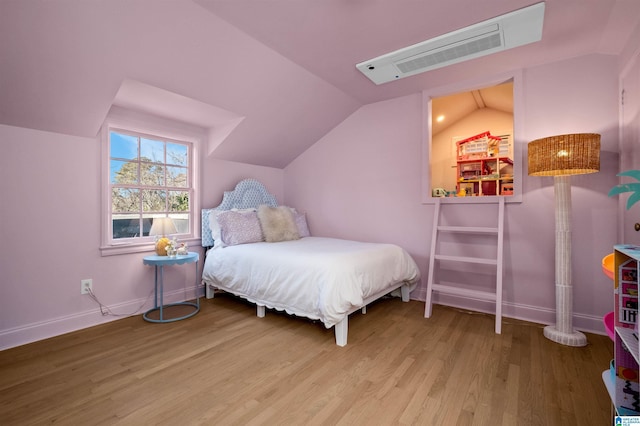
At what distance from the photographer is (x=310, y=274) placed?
2.20 meters

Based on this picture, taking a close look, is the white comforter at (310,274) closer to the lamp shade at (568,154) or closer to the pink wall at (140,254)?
the pink wall at (140,254)

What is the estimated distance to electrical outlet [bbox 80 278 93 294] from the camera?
2.44 meters

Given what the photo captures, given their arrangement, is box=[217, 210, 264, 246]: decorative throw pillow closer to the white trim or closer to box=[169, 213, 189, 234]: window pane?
box=[169, 213, 189, 234]: window pane

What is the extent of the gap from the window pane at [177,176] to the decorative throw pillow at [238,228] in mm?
582

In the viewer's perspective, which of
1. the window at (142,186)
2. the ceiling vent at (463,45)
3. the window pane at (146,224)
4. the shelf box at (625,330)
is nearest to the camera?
the shelf box at (625,330)

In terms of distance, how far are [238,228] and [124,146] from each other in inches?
51.4

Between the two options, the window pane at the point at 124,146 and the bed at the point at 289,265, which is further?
the window pane at the point at 124,146

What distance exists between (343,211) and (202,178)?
1.70 m

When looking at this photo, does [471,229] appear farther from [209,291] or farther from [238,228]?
[209,291]

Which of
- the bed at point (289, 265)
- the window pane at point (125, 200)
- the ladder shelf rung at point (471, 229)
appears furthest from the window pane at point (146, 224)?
the ladder shelf rung at point (471, 229)

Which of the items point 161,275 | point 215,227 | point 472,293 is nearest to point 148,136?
point 215,227

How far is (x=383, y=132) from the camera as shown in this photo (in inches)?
134

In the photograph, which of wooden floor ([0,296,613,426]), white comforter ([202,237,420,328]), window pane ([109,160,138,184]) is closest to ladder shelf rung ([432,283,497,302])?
wooden floor ([0,296,613,426])

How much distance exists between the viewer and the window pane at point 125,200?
2729mm
